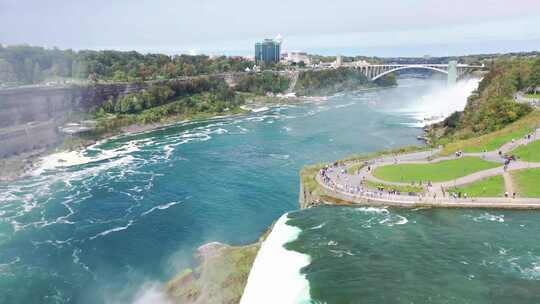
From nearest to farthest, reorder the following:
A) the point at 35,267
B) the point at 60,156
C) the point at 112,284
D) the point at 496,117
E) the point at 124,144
→ the point at 112,284 → the point at 35,267 → the point at 496,117 → the point at 60,156 → the point at 124,144

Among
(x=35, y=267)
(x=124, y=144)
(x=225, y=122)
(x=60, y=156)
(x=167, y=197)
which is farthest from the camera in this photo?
(x=225, y=122)

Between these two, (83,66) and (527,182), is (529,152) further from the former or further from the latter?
(83,66)

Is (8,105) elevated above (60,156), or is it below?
above

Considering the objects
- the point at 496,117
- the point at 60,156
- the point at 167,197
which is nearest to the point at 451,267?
the point at 167,197

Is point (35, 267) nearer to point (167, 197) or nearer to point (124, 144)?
point (167, 197)

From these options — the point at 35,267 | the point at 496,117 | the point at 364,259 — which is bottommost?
the point at 35,267

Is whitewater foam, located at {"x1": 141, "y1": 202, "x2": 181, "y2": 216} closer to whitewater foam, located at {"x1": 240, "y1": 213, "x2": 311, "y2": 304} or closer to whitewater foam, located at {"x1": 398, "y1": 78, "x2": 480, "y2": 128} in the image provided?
whitewater foam, located at {"x1": 240, "y1": 213, "x2": 311, "y2": 304}

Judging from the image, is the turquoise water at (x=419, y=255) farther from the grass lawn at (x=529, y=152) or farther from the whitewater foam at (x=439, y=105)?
the whitewater foam at (x=439, y=105)
